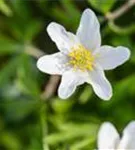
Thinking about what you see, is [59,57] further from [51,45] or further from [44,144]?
[51,45]

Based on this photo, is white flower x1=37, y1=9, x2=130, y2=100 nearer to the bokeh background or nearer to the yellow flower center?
the yellow flower center

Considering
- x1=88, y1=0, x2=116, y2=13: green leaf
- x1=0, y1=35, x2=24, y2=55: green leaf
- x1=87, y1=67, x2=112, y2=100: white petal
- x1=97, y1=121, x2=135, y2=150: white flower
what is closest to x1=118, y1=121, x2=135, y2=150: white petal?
x1=97, y1=121, x2=135, y2=150: white flower

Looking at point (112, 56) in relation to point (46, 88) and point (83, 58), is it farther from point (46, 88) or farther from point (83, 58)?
point (46, 88)

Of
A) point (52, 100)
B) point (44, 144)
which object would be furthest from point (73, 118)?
point (44, 144)

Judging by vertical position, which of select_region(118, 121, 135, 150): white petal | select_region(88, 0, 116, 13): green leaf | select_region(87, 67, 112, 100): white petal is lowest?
select_region(118, 121, 135, 150): white petal

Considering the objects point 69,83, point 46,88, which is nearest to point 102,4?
point 69,83
